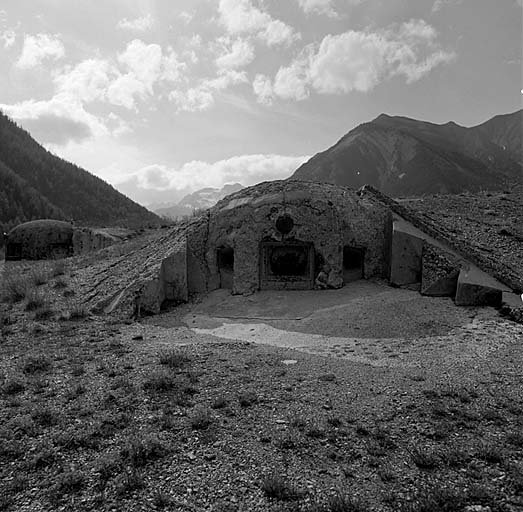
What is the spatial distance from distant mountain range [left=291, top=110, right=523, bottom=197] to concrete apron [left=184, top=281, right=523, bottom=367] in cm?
3314

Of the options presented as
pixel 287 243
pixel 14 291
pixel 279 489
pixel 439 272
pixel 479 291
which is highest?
pixel 287 243

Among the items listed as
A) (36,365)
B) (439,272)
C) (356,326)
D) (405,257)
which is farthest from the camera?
(405,257)

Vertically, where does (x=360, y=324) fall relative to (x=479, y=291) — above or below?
below

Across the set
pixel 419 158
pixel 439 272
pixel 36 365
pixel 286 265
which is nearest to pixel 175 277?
pixel 286 265

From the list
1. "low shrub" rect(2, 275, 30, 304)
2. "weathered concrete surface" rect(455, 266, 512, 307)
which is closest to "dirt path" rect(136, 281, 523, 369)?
"weathered concrete surface" rect(455, 266, 512, 307)

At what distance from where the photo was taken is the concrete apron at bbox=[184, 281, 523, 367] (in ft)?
22.3

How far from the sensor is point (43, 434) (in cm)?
425

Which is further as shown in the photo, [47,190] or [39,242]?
[47,190]

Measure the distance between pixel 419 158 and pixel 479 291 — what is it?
161ft

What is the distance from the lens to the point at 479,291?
887cm

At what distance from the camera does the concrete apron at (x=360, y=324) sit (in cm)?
680

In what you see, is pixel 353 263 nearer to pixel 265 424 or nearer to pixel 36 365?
pixel 265 424

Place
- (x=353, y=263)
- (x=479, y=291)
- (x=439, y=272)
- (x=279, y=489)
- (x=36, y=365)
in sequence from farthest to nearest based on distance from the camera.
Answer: (x=353, y=263) < (x=439, y=272) < (x=479, y=291) < (x=36, y=365) < (x=279, y=489)

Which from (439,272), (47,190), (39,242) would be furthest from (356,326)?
(47,190)
